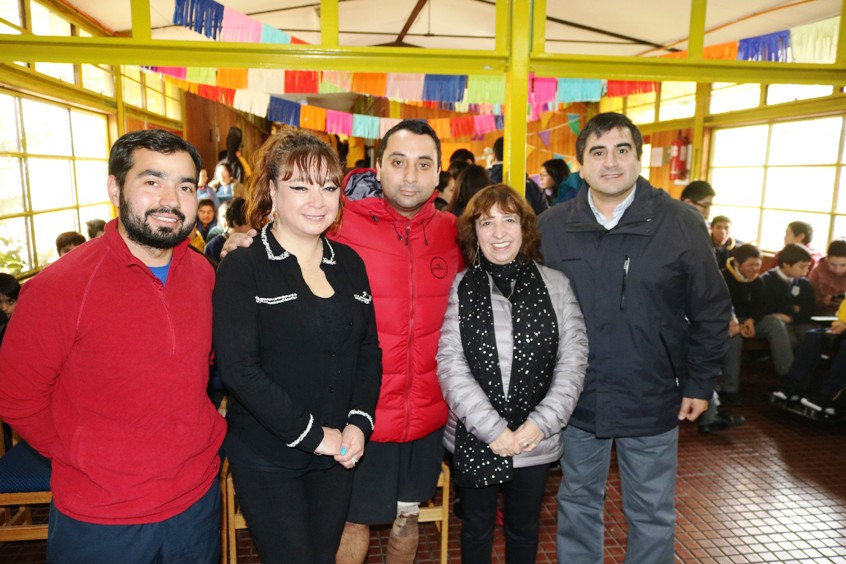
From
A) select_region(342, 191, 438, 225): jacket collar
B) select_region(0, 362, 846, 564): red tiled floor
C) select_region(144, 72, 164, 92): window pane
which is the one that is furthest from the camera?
select_region(144, 72, 164, 92): window pane

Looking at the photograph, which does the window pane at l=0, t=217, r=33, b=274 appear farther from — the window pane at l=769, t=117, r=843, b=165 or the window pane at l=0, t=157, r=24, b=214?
the window pane at l=769, t=117, r=843, b=165

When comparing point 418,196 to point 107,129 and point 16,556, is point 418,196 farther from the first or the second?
point 107,129

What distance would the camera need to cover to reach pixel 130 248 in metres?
1.53

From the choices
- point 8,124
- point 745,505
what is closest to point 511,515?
point 745,505

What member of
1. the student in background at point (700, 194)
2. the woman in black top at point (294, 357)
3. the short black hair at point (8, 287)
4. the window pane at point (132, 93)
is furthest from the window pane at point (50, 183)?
the student in background at point (700, 194)

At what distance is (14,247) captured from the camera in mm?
4840

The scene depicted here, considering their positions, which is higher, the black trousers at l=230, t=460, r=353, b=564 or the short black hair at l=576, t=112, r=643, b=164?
the short black hair at l=576, t=112, r=643, b=164

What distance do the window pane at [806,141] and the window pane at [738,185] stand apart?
394 mm

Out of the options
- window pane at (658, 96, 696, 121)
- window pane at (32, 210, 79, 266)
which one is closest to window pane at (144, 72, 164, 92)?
window pane at (32, 210, 79, 266)

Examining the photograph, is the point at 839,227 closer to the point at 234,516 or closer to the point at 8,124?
the point at 234,516

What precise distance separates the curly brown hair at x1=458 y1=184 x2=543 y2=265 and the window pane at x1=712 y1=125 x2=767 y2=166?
6633 millimetres

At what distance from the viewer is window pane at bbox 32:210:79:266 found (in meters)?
5.26

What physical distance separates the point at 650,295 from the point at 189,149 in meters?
1.66

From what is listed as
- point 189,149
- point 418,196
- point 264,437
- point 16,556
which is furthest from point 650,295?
point 16,556
